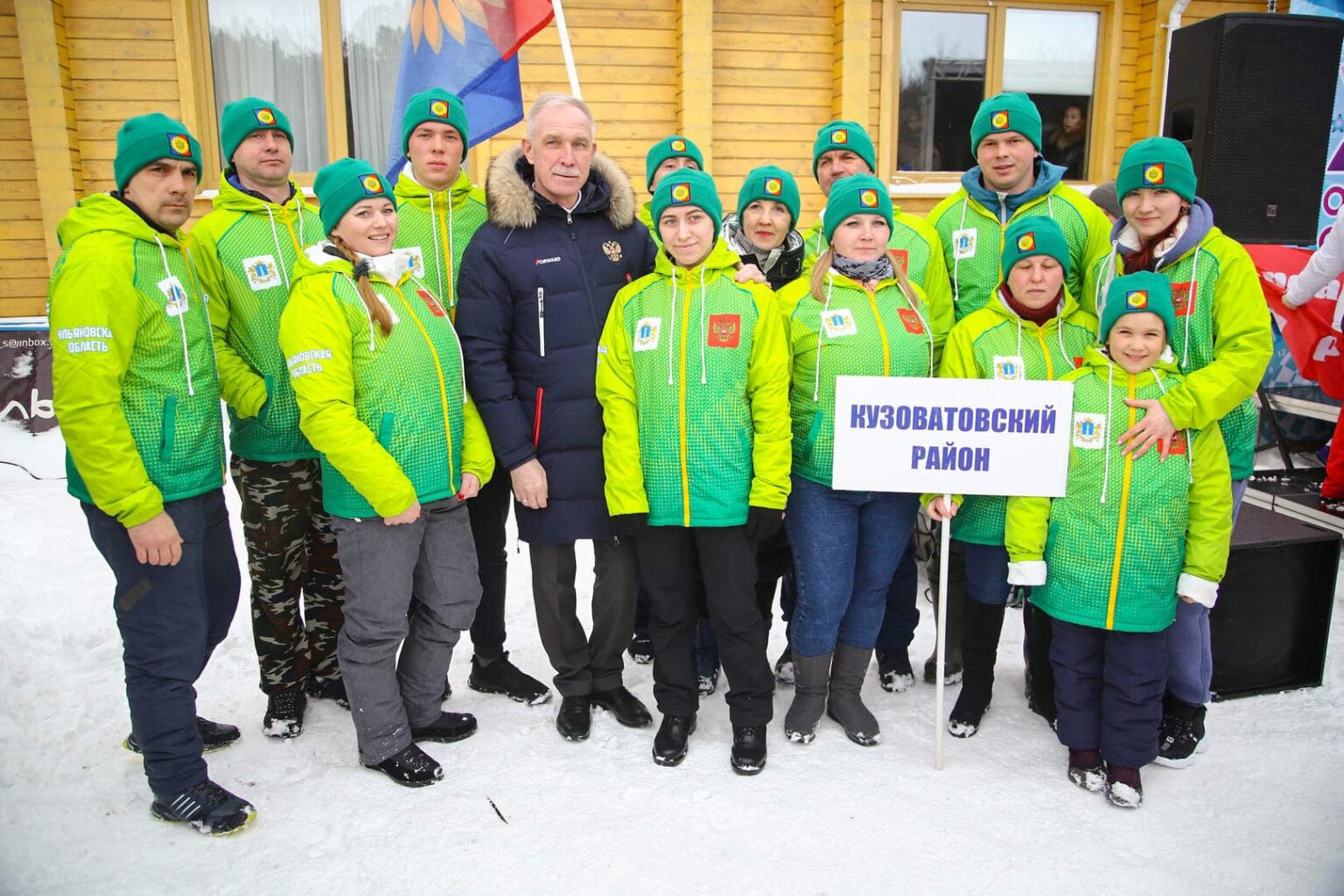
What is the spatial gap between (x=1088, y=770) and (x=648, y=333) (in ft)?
6.52

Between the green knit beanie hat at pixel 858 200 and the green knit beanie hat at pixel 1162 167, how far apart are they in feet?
2.45

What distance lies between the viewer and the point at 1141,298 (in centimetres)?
265

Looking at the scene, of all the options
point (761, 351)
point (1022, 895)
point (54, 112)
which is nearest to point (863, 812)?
point (1022, 895)

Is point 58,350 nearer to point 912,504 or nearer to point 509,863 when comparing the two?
point 509,863

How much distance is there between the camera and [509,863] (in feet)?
8.12

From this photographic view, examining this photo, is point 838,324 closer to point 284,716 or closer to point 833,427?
point 833,427

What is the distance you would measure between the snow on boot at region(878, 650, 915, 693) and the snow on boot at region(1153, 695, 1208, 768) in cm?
91

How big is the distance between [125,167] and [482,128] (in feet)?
7.18

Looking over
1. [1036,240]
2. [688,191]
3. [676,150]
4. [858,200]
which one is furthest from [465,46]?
[1036,240]

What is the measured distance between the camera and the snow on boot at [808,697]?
10.2 ft

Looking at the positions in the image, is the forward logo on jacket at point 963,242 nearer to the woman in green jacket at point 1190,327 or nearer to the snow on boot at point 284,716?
the woman in green jacket at point 1190,327

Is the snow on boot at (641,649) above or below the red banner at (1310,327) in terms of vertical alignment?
below

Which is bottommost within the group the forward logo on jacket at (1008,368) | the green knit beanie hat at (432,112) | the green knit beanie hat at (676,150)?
the forward logo on jacket at (1008,368)

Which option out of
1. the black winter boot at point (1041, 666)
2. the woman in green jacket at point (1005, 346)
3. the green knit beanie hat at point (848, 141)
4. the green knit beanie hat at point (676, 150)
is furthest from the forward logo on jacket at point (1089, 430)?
the green knit beanie hat at point (676, 150)
